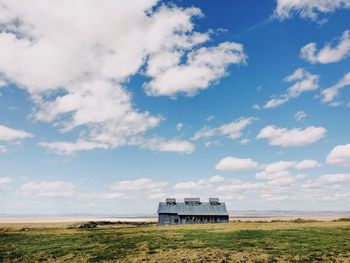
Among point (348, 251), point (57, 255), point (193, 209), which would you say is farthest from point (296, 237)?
point (193, 209)

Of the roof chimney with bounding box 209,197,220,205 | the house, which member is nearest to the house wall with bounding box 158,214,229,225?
the house

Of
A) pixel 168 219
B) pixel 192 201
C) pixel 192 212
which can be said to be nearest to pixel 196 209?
pixel 192 212

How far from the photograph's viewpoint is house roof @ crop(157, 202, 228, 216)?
9294cm

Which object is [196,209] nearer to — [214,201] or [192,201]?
[192,201]

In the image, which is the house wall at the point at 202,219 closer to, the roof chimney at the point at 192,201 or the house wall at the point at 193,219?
the house wall at the point at 193,219

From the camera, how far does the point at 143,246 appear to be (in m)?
34.8

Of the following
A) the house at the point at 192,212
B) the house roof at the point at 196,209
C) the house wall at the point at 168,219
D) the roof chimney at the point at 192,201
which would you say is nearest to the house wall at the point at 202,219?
the house at the point at 192,212

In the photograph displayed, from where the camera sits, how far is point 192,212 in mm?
93500

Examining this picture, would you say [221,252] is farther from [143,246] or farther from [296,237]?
[296,237]

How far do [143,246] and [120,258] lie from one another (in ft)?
21.9

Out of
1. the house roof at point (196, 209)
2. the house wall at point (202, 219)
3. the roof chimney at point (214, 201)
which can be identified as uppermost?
the roof chimney at point (214, 201)

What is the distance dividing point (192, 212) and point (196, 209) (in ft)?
4.60

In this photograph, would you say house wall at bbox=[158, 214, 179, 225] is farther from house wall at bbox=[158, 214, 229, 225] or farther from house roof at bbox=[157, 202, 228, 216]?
house roof at bbox=[157, 202, 228, 216]

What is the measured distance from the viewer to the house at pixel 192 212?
92250 millimetres
